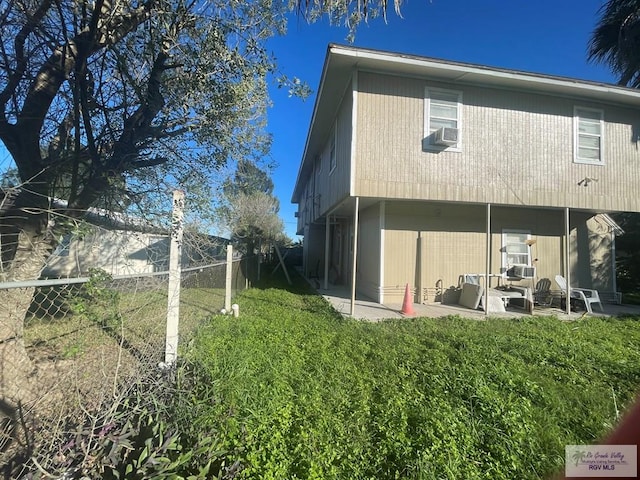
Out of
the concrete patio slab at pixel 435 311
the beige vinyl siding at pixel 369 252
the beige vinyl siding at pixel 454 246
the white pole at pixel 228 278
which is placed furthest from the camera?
the beige vinyl siding at pixel 369 252

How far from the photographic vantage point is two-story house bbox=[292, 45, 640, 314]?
A: 7.21 metres

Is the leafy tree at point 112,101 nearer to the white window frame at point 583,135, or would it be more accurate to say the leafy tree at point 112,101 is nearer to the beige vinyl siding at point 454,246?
the beige vinyl siding at point 454,246

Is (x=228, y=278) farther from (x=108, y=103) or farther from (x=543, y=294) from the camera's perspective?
(x=543, y=294)

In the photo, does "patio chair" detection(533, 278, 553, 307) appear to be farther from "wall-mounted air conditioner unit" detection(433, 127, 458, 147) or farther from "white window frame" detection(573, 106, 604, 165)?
"wall-mounted air conditioner unit" detection(433, 127, 458, 147)

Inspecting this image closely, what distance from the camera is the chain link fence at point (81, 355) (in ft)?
6.07

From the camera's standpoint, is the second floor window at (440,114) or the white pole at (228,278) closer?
the white pole at (228,278)

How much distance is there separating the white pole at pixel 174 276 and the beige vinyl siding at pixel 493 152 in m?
4.50

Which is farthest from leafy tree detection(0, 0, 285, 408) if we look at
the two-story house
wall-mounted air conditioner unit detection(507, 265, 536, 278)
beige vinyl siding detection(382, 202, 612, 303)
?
wall-mounted air conditioner unit detection(507, 265, 536, 278)

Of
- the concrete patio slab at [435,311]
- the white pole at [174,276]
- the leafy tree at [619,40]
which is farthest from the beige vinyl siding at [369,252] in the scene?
the leafy tree at [619,40]

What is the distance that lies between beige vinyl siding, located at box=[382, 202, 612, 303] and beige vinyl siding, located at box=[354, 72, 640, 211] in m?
1.17

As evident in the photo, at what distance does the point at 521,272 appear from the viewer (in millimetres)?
8625

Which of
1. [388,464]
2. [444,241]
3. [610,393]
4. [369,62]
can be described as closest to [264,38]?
[369,62]

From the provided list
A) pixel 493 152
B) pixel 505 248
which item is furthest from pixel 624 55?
pixel 505 248

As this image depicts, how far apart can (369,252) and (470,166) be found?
3.53 m
